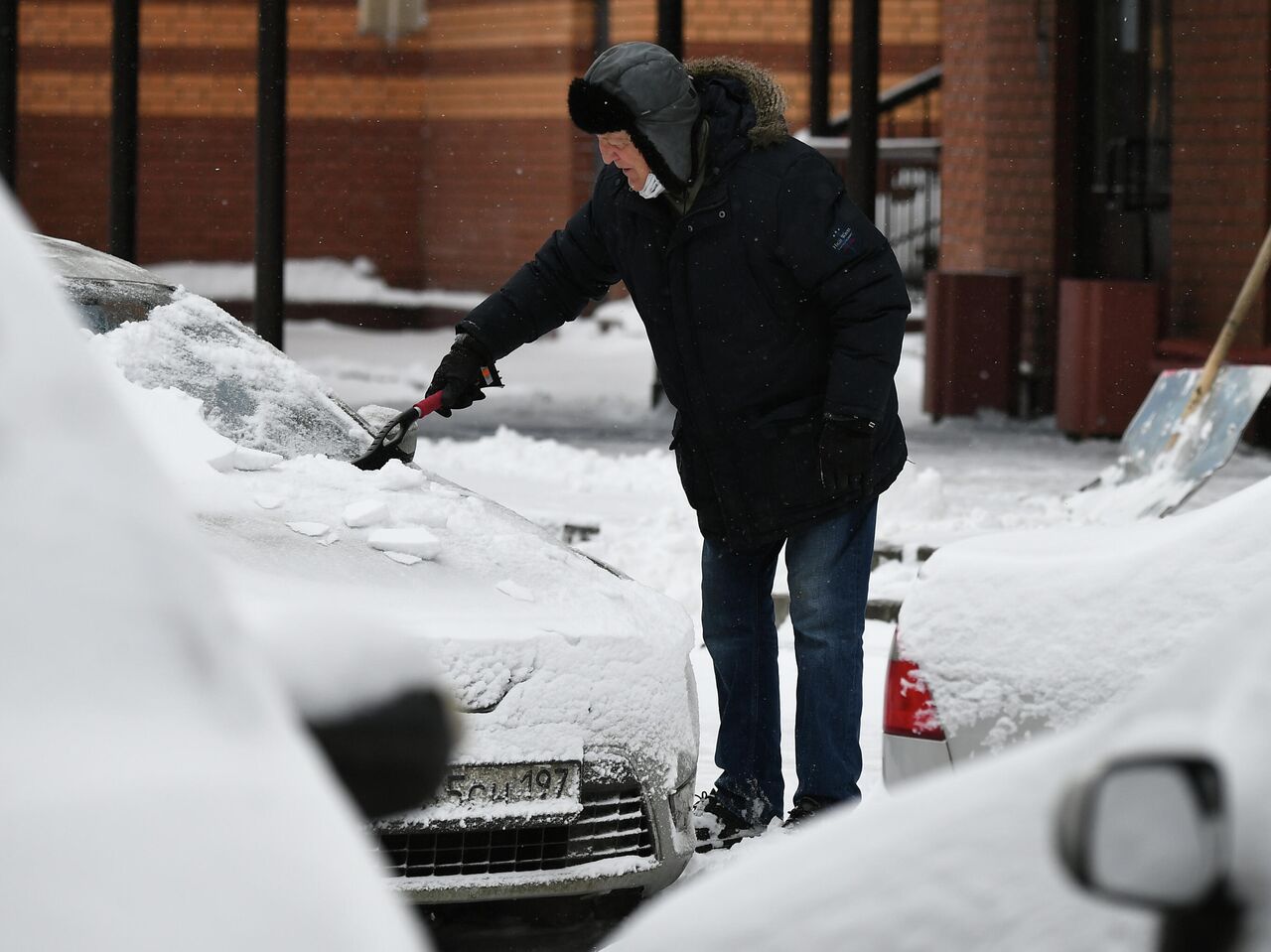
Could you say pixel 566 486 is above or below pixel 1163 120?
below

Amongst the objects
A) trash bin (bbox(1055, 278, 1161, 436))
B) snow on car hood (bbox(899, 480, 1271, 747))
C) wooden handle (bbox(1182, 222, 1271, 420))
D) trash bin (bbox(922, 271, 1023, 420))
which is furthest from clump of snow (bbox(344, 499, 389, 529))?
trash bin (bbox(922, 271, 1023, 420))

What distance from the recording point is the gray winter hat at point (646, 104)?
4.22 m

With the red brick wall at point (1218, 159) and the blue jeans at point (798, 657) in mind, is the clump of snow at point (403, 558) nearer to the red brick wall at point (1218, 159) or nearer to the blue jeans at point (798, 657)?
the blue jeans at point (798, 657)

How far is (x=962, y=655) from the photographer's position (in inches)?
137

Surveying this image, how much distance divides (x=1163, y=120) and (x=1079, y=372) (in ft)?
5.82

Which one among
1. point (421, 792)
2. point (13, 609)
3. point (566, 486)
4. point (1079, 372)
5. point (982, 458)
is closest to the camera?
point (13, 609)

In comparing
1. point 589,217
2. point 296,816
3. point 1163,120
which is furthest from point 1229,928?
point 1163,120

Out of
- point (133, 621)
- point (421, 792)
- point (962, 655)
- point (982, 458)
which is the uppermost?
point (133, 621)

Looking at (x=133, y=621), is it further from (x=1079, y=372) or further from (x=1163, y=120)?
(x=1163, y=120)

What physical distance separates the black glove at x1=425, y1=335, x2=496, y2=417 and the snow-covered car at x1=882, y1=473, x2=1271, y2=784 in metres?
1.41

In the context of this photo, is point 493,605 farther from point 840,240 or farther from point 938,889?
point 938,889

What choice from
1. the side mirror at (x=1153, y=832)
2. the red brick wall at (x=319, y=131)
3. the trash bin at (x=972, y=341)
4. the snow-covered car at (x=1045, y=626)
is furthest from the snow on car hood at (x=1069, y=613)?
the red brick wall at (x=319, y=131)

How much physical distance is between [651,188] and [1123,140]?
8.41 metres

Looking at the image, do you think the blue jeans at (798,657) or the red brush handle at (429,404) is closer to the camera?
the blue jeans at (798,657)
